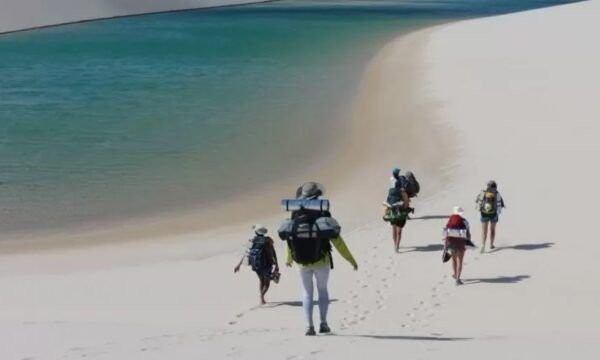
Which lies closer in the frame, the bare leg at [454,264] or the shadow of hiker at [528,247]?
the bare leg at [454,264]

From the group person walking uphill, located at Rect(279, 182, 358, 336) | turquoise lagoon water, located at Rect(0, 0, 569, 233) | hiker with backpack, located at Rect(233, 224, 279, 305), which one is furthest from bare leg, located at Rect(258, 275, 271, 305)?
turquoise lagoon water, located at Rect(0, 0, 569, 233)

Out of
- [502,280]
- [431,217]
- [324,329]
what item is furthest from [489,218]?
[324,329]

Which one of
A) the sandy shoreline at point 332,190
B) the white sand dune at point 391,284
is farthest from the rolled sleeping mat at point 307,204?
the sandy shoreline at point 332,190

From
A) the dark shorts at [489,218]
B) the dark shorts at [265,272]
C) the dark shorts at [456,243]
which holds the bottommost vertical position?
the dark shorts at [265,272]

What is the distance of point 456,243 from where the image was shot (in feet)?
31.3

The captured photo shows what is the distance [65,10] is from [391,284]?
6439 cm

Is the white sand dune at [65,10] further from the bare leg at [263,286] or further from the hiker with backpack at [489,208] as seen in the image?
the bare leg at [263,286]

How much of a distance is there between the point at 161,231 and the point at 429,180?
4.30 metres

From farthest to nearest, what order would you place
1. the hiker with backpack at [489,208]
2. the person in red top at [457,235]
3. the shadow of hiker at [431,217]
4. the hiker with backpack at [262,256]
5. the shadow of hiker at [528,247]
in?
1. the shadow of hiker at [431,217]
2. the shadow of hiker at [528,247]
3. the hiker with backpack at [489,208]
4. the person in red top at [457,235]
5. the hiker with backpack at [262,256]

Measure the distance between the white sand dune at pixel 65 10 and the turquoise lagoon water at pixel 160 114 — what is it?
11.3 meters

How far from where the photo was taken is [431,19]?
6178 cm

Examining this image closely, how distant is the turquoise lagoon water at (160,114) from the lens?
1631 cm

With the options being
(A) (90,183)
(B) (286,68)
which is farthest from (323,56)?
(A) (90,183)

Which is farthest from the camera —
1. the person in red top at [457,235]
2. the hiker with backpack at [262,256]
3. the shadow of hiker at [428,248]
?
the shadow of hiker at [428,248]
